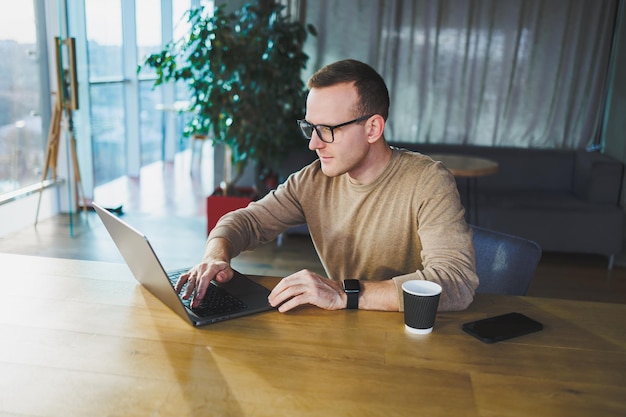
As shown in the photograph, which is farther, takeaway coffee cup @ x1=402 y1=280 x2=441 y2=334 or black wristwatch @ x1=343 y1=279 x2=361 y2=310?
black wristwatch @ x1=343 y1=279 x2=361 y2=310

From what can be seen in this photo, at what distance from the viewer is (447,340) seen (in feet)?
4.10

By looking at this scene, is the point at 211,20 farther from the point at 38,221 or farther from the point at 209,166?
the point at 209,166

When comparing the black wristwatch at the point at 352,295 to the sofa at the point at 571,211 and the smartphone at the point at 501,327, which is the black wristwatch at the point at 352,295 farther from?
the sofa at the point at 571,211

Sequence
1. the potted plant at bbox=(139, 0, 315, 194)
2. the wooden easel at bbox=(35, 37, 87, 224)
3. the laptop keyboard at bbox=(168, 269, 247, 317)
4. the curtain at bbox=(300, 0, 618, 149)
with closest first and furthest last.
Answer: the laptop keyboard at bbox=(168, 269, 247, 317)
the potted plant at bbox=(139, 0, 315, 194)
the wooden easel at bbox=(35, 37, 87, 224)
the curtain at bbox=(300, 0, 618, 149)

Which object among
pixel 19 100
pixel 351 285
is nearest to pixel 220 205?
pixel 19 100

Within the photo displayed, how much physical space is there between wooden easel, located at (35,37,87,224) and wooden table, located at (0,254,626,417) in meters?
3.15

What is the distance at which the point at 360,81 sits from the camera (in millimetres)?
1618

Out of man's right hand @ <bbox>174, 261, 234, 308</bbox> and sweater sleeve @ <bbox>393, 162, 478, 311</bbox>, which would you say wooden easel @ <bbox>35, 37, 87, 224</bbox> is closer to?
man's right hand @ <bbox>174, 261, 234, 308</bbox>

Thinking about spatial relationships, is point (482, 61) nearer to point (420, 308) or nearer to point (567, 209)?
point (567, 209)

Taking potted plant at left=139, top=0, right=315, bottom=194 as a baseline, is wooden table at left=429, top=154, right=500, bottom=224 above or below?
below

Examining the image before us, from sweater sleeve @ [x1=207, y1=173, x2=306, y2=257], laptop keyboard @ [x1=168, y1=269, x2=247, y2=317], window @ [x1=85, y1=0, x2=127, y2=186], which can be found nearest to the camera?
laptop keyboard @ [x1=168, y1=269, x2=247, y2=317]

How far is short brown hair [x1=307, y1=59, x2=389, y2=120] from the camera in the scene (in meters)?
1.61

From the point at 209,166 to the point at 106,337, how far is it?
6345 mm

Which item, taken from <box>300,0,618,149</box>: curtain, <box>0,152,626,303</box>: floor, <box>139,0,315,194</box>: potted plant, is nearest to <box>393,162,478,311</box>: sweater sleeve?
<box>0,152,626,303</box>: floor
